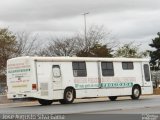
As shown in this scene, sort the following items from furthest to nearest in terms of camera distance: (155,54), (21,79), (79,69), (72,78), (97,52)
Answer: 1. (155,54)
2. (97,52)
3. (79,69)
4. (72,78)
5. (21,79)

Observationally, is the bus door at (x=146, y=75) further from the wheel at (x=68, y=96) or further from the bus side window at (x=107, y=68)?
the wheel at (x=68, y=96)

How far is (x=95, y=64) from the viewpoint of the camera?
107ft

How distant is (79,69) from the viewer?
3173 cm

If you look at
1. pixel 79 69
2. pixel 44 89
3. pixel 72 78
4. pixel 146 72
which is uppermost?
pixel 79 69

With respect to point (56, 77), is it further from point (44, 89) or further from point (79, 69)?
point (79, 69)

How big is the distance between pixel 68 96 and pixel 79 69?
1.93 metres

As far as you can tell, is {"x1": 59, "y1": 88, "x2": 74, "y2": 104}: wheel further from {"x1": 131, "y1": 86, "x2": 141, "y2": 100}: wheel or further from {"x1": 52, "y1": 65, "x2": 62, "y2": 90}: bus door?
{"x1": 131, "y1": 86, "x2": 141, "y2": 100}: wheel

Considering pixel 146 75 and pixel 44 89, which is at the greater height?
pixel 146 75

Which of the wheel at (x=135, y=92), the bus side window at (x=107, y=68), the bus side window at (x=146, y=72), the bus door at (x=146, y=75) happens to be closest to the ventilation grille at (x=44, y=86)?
the bus side window at (x=107, y=68)

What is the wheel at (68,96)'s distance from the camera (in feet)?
99.9

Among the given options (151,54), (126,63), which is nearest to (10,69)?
(126,63)

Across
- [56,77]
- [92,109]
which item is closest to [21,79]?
[56,77]

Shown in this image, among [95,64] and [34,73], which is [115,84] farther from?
[34,73]

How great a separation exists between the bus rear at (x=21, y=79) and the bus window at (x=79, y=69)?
312 centimetres
